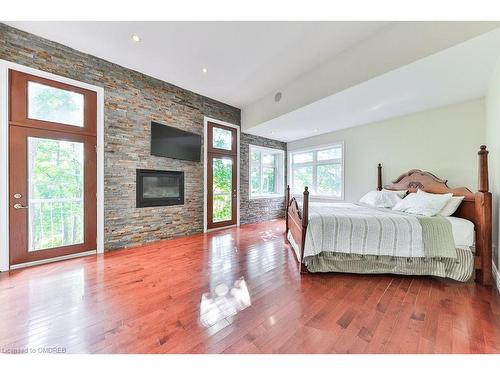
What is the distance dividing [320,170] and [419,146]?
2349mm

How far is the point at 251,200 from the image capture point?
19.4 ft

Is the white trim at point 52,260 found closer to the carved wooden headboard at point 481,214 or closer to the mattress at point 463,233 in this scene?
the mattress at point 463,233

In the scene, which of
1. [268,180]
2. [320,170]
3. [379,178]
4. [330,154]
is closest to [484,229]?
[379,178]

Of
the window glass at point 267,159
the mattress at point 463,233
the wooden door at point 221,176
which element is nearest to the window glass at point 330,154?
the window glass at point 267,159

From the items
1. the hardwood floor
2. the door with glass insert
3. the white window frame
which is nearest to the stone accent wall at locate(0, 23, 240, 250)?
the door with glass insert

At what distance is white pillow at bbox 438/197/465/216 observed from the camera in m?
2.71

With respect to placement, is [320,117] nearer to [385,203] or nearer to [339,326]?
[385,203]

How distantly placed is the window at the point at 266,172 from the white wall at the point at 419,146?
197 centimetres

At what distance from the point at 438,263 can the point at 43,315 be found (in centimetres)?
398

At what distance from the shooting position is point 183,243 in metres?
3.94

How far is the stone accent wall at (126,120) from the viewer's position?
285 cm

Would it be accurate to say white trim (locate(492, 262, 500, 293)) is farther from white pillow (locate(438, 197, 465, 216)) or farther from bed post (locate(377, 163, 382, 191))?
bed post (locate(377, 163, 382, 191))

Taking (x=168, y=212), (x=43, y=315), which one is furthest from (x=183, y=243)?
(x=43, y=315)
